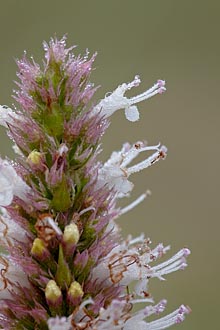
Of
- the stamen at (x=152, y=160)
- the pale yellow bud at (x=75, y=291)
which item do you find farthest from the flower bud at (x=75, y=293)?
the stamen at (x=152, y=160)

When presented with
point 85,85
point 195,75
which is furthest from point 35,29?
point 85,85

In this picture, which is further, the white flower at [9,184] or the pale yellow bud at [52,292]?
the white flower at [9,184]

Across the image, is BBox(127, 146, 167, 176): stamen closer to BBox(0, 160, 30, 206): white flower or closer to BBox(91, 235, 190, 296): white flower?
BBox(91, 235, 190, 296): white flower

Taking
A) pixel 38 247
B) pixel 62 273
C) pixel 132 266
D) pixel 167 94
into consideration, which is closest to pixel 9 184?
pixel 38 247

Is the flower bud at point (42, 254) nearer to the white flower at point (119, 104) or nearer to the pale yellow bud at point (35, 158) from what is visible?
the pale yellow bud at point (35, 158)

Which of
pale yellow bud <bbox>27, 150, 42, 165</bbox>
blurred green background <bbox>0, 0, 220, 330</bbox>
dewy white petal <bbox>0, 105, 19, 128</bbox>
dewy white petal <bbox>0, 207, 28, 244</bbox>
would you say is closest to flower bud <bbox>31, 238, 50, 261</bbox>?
dewy white petal <bbox>0, 207, 28, 244</bbox>

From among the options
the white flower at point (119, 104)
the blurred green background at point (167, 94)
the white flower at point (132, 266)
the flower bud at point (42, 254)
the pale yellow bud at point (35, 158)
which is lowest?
the white flower at point (132, 266)
